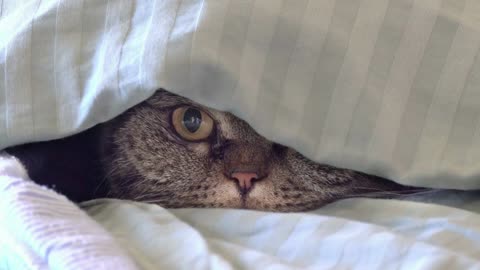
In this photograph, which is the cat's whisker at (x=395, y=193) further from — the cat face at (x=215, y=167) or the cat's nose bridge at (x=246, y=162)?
the cat's nose bridge at (x=246, y=162)

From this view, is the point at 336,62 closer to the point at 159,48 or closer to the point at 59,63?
the point at 159,48

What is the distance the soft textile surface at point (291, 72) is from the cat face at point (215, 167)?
6cm

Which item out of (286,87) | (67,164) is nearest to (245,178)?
(286,87)

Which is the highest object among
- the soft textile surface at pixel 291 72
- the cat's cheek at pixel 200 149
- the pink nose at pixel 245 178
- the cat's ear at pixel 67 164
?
the soft textile surface at pixel 291 72

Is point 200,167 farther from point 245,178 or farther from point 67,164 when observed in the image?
point 67,164

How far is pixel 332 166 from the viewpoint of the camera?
2.40 feet

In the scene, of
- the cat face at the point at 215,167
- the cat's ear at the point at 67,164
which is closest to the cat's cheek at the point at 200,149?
the cat face at the point at 215,167

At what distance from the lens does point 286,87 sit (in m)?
0.69

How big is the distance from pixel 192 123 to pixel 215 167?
0.20 ft

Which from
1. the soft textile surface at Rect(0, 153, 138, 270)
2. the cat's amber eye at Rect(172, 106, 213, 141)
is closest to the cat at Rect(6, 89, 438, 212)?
the cat's amber eye at Rect(172, 106, 213, 141)

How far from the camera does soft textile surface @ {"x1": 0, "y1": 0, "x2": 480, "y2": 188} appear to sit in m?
0.66

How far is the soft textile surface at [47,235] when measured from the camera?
1.70ft

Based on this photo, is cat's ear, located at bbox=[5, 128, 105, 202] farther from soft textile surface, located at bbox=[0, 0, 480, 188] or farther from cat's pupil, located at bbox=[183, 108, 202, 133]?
cat's pupil, located at bbox=[183, 108, 202, 133]

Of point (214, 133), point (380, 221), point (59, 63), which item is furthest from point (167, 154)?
point (380, 221)
